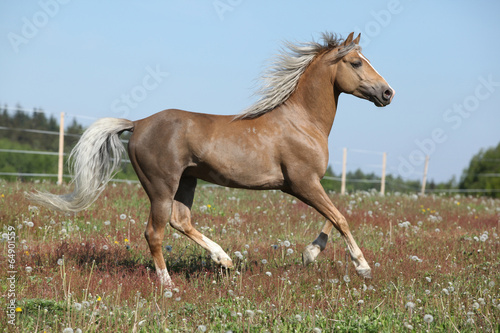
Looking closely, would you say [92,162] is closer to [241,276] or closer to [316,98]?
[241,276]

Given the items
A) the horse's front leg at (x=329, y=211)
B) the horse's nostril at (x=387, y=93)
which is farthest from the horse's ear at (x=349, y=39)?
the horse's front leg at (x=329, y=211)

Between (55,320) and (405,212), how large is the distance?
29.5 ft

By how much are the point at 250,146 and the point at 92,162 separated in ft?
6.05

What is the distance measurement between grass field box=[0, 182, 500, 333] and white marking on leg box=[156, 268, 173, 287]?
8cm

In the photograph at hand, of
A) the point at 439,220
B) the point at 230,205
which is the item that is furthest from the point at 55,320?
the point at 439,220

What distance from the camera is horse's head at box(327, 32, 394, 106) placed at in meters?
5.87

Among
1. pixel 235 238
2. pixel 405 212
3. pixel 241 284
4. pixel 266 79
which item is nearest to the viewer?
pixel 241 284

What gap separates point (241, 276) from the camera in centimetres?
530

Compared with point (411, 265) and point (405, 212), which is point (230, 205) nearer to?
point (405, 212)

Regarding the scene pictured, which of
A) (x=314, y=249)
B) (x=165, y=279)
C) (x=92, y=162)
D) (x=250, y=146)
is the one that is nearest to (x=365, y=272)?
(x=314, y=249)

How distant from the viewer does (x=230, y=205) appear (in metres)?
10.3

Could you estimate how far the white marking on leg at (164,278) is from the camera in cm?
536

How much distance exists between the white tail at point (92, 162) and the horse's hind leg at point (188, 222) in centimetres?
83

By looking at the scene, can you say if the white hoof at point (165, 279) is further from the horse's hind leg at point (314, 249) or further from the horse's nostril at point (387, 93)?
the horse's nostril at point (387, 93)
